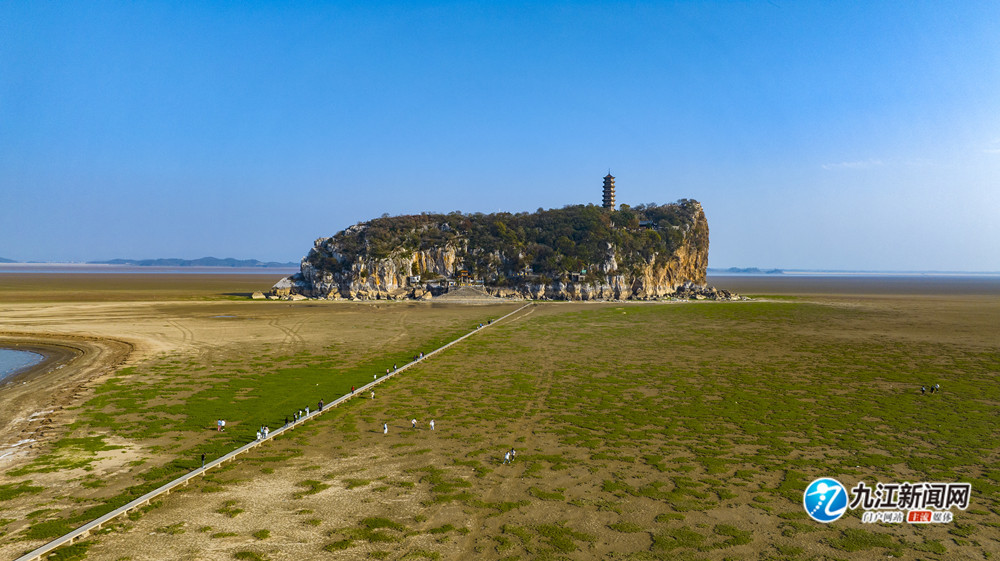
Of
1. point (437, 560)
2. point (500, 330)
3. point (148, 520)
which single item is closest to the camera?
point (437, 560)

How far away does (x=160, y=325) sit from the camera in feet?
227

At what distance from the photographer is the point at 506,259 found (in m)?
140

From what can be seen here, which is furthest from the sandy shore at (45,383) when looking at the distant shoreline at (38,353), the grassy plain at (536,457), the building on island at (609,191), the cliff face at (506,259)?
the building on island at (609,191)

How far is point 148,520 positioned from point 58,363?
38.0 meters

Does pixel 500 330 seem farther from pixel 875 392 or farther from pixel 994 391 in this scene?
pixel 994 391

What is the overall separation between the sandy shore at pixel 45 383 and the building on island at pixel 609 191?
150481mm

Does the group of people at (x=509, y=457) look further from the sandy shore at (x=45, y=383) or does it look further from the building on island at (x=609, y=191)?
the building on island at (x=609, y=191)

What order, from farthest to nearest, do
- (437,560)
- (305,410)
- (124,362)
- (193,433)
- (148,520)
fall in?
(124,362) → (305,410) → (193,433) → (148,520) → (437,560)

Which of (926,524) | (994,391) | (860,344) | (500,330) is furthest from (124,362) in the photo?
(860,344)

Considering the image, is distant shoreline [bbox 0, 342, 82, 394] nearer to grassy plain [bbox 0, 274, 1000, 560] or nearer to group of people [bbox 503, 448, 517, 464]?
grassy plain [bbox 0, 274, 1000, 560]
